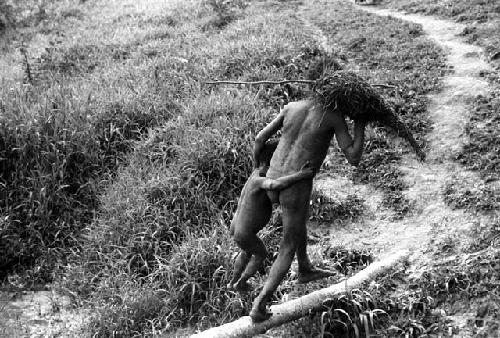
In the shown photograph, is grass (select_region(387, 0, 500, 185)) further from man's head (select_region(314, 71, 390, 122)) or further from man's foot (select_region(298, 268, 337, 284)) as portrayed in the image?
man's head (select_region(314, 71, 390, 122))

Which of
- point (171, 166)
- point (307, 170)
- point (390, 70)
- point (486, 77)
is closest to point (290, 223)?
point (307, 170)

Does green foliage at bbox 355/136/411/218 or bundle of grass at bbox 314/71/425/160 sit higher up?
bundle of grass at bbox 314/71/425/160

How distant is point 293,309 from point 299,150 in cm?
170

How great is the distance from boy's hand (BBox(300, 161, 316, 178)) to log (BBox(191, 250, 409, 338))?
56.7 inches

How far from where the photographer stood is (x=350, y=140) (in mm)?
4051

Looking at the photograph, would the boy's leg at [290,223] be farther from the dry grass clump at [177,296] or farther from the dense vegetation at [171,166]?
the dry grass clump at [177,296]

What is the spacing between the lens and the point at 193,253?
21.7 ft

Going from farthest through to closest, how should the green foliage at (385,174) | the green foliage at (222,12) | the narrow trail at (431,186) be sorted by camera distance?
the green foliage at (222,12) → the green foliage at (385,174) → the narrow trail at (431,186)

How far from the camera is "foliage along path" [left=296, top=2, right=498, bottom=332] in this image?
6422mm

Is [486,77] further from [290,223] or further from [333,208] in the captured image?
[290,223]

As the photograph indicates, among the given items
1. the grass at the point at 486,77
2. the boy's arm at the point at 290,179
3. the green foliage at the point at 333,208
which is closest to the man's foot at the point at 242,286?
the boy's arm at the point at 290,179

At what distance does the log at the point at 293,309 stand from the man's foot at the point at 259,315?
0.49 ft

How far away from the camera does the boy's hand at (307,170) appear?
405 cm

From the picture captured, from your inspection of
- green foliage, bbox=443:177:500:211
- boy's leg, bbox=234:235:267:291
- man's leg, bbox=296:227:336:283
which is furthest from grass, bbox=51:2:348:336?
green foliage, bbox=443:177:500:211
